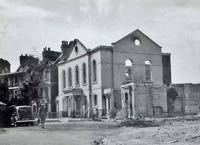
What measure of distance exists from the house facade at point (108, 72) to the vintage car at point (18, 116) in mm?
10679

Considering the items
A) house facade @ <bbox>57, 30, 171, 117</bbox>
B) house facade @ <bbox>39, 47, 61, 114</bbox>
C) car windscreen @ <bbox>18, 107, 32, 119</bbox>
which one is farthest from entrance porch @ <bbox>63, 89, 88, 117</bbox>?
car windscreen @ <bbox>18, 107, 32, 119</bbox>

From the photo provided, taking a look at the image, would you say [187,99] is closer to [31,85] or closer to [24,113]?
[24,113]

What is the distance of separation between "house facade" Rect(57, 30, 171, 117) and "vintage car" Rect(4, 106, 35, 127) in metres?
10.7

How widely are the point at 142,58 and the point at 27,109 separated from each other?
58.9 feet

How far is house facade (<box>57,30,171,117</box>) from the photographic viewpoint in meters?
48.5

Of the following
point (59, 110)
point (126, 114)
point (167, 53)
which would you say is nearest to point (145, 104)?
point (126, 114)

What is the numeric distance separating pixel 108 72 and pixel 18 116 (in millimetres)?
14279

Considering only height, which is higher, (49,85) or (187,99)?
(49,85)

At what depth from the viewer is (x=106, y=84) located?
48.9 meters

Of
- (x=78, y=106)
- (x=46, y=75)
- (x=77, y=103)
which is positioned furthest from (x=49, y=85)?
(x=78, y=106)

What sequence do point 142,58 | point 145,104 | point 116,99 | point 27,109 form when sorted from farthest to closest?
point 142,58
point 116,99
point 145,104
point 27,109

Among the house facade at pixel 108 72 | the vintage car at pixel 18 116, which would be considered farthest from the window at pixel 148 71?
the vintage car at pixel 18 116

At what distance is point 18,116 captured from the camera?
1531 inches

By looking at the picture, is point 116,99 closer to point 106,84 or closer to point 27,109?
point 106,84
